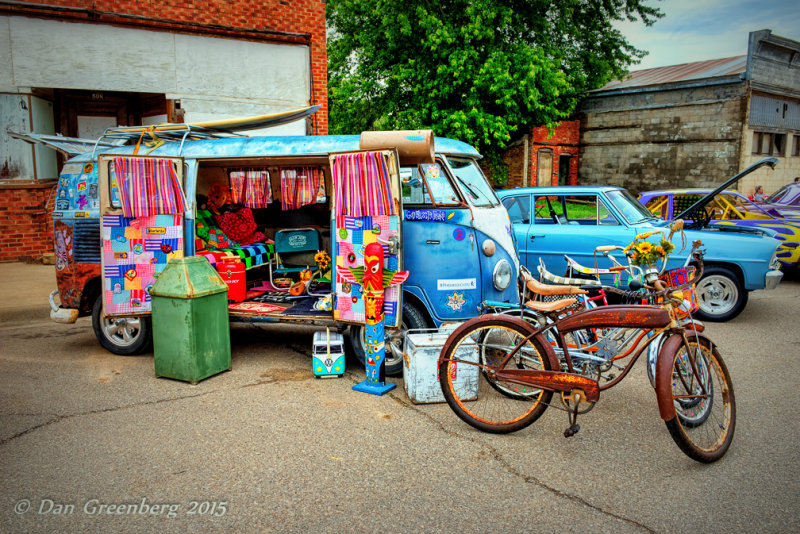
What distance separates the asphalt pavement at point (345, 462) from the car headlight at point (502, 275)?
4.59ft

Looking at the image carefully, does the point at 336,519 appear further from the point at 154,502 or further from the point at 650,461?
the point at 650,461

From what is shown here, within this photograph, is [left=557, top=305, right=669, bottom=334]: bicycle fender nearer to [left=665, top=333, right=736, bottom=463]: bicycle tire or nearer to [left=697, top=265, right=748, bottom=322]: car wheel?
[left=665, top=333, right=736, bottom=463]: bicycle tire

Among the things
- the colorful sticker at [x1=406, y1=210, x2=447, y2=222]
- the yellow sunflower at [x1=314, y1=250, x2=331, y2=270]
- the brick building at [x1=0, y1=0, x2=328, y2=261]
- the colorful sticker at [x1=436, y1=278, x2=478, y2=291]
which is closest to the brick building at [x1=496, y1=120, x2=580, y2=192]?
the brick building at [x1=0, y1=0, x2=328, y2=261]

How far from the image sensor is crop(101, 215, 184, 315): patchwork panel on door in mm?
5863

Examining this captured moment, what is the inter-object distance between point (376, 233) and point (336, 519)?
280cm

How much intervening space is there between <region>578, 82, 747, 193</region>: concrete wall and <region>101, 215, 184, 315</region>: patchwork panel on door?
20885 millimetres

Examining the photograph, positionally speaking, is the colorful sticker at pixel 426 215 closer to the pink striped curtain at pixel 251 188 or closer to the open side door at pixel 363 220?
the open side door at pixel 363 220

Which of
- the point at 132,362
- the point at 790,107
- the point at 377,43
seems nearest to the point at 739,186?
the point at 790,107

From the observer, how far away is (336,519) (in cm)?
317

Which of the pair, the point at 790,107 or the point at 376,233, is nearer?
the point at 376,233

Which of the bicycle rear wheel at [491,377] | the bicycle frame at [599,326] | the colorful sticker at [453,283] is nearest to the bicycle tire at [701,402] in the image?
the bicycle frame at [599,326]

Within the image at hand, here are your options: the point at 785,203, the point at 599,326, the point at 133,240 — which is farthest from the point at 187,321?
the point at 785,203

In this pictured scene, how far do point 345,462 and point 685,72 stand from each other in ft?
81.9

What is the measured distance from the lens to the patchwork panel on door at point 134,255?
5.86m
